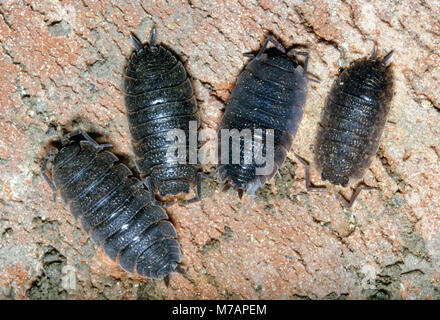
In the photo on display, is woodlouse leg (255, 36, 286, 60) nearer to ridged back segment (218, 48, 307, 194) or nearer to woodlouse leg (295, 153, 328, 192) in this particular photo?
ridged back segment (218, 48, 307, 194)

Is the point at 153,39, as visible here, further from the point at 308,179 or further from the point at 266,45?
the point at 308,179

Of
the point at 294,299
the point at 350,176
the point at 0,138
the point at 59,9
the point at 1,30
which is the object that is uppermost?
the point at 59,9

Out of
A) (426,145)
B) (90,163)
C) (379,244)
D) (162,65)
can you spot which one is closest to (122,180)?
(90,163)

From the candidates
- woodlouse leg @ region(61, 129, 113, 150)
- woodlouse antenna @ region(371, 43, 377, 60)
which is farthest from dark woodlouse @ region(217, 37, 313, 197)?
woodlouse leg @ region(61, 129, 113, 150)

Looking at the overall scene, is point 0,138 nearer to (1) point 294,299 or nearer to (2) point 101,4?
(2) point 101,4

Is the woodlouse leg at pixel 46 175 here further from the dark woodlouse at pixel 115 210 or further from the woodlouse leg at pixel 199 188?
the woodlouse leg at pixel 199 188

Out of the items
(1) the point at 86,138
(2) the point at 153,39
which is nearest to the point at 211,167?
(1) the point at 86,138

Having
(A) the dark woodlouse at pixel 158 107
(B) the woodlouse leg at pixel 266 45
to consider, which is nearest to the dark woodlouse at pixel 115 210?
(A) the dark woodlouse at pixel 158 107

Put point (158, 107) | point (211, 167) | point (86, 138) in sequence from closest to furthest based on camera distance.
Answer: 1. point (158, 107)
2. point (86, 138)
3. point (211, 167)
